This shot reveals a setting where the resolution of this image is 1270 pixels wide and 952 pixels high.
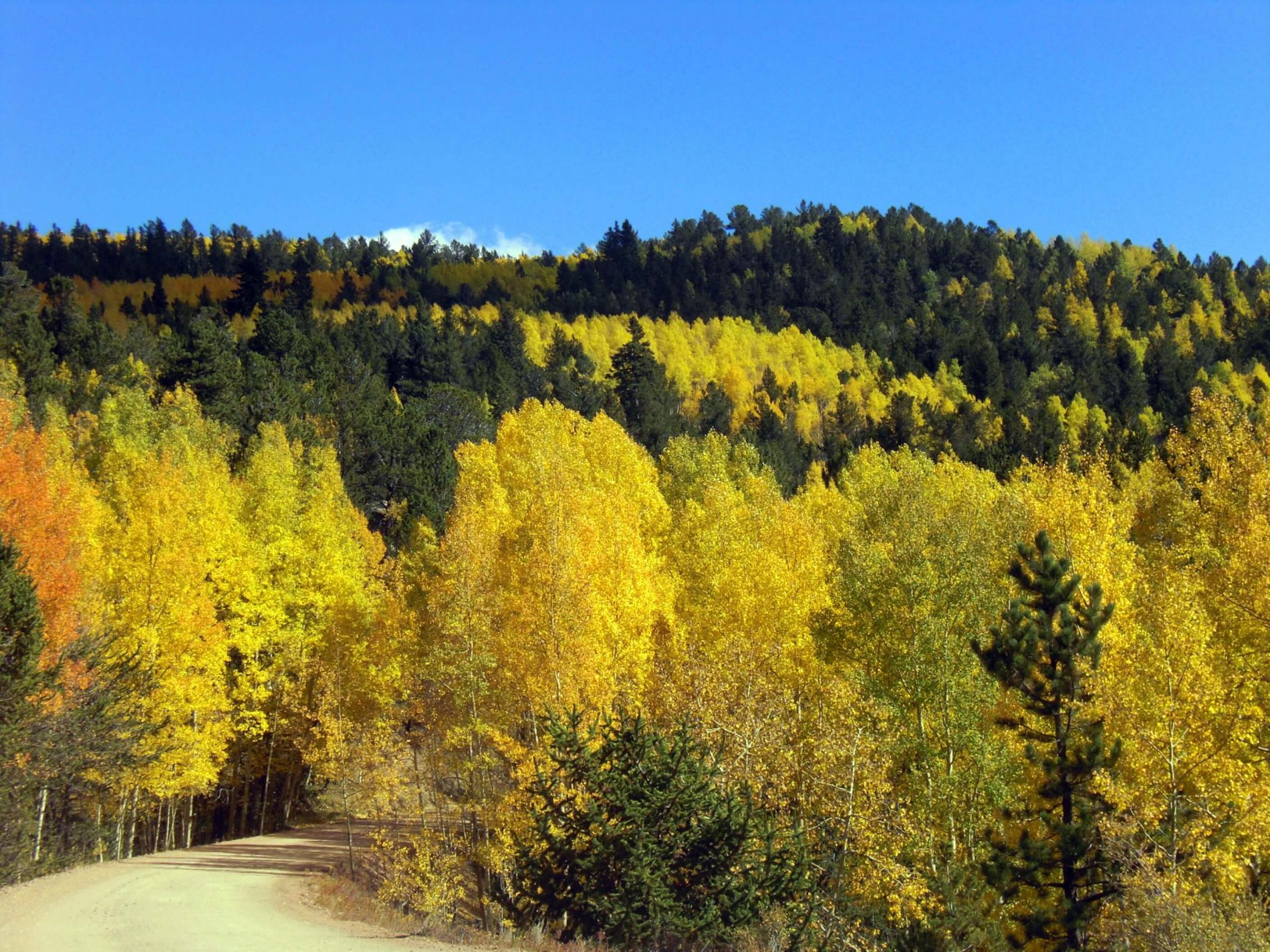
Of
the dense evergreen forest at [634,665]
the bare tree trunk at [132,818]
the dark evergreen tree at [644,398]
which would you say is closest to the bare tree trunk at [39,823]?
the dense evergreen forest at [634,665]

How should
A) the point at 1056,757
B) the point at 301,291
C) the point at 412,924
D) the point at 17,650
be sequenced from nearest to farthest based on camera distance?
the point at 1056,757 → the point at 17,650 → the point at 412,924 → the point at 301,291

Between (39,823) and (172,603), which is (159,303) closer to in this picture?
(172,603)

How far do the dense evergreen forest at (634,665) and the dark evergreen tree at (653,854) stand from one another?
0.27ft

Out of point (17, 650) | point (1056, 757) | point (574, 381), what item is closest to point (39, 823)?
point (17, 650)

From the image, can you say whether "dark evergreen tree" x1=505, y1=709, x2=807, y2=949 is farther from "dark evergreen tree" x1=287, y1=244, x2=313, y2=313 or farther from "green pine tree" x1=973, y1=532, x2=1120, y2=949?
"dark evergreen tree" x1=287, y1=244, x2=313, y2=313

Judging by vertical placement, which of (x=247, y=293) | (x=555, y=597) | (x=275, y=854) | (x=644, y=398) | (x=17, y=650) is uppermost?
(x=247, y=293)

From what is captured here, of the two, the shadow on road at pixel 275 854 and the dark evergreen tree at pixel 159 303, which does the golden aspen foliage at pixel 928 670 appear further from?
the dark evergreen tree at pixel 159 303

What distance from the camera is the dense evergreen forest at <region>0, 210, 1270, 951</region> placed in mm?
19484

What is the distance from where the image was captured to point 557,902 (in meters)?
19.5

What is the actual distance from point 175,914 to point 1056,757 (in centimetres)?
1896

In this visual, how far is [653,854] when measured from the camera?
→ 60.6 feet

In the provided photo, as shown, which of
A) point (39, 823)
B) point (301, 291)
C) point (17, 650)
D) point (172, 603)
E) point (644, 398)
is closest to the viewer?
point (17, 650)

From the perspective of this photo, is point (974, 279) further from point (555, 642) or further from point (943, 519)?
point (555, 642)

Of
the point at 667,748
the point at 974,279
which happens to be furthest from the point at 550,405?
the point at 974,279
